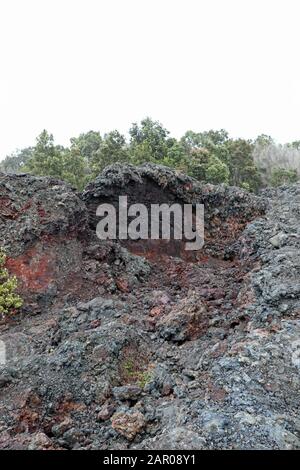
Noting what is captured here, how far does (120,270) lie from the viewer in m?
11.7

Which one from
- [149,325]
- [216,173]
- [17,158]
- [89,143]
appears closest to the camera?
[149,325]

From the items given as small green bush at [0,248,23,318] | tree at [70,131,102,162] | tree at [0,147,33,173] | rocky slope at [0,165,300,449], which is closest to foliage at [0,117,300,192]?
tree at [70,131,102,162]

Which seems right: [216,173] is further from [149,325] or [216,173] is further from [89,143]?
[149,325]

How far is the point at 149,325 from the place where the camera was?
9000 mm

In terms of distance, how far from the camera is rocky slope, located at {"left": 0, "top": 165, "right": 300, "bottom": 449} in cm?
604

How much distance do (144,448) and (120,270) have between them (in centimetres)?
638

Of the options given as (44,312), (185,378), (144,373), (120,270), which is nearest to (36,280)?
(44,312)

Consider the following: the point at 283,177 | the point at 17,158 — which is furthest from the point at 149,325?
the point at 17,158

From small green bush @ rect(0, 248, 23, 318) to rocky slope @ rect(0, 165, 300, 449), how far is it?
277 millimetres

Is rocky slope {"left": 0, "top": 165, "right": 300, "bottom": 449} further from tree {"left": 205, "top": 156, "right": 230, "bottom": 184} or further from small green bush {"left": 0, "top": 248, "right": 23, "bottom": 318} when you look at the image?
A: tree {"left": 205, "top": 156, "right": 230, "bottom": 184}

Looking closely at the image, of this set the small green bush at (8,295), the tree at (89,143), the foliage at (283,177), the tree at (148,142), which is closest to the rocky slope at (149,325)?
the small green bush at (8,295)

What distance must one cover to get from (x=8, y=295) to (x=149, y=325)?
3.26 metres

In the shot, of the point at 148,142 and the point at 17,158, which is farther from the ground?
the point at 17,158
